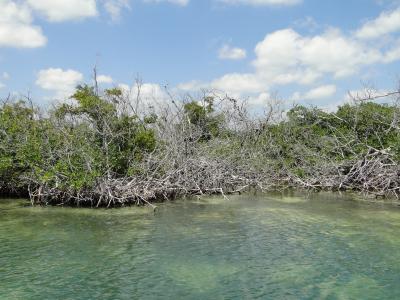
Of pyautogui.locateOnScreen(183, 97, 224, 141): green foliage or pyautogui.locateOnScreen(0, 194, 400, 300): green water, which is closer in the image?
pyautogui.locateOnScreen(0, 194, 400, 300): green water

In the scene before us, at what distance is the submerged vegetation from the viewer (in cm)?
1437

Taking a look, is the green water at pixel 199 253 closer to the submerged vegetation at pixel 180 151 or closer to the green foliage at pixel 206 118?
the submerged vegetation at pixel 180 151

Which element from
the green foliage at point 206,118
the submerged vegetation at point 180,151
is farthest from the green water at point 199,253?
the green foliage at point 206,118

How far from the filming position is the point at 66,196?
14.4m

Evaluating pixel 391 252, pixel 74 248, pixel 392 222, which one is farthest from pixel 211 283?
pixel 392 222

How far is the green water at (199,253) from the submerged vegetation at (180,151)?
1.00 meters

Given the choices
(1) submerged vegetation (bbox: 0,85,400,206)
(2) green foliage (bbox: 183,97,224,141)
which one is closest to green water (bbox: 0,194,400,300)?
(1) submerged vegetation (bbox: 0,85,400,206)

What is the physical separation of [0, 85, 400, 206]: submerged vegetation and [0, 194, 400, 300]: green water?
997mm

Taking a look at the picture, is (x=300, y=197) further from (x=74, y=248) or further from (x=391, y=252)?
(x=74, y=248)

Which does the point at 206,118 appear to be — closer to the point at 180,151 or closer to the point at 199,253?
the point at 180,151

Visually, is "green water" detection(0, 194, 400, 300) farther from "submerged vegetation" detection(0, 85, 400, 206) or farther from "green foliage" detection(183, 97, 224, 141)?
"green foliage" detection(183, 97, 224, 141)

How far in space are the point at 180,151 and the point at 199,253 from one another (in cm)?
806

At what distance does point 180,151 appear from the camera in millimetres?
17250

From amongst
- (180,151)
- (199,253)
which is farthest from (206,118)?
(199,253)
